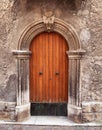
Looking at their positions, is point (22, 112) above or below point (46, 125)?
above

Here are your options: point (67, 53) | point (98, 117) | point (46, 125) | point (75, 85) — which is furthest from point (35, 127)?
point (67, 53)

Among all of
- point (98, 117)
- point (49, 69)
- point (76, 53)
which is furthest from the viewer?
point (49, 69)

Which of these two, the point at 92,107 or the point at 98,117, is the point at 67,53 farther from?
the point at 98,117

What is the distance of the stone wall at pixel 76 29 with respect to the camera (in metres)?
5.05

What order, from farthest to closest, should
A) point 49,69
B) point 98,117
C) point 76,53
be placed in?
point 49,69
point 98,117
point 76,53

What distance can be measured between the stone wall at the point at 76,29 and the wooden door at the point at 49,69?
565mm

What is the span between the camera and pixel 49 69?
5.52 meters

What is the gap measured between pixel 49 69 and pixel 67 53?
29.1 inches

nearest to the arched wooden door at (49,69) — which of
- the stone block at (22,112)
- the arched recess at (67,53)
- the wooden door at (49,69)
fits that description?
the wooden door at (49,69)

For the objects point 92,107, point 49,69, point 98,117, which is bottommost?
point 98,117

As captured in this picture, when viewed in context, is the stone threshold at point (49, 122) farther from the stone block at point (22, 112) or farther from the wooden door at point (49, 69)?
the wooden door at point (49, 69)

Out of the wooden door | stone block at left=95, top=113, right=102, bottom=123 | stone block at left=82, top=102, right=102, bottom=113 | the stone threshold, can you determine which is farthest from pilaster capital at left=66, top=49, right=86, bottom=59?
the stone threshold

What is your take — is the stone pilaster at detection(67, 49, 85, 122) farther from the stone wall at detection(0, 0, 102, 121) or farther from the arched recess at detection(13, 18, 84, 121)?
the stone wall at detection(0, 0, 102, 121)

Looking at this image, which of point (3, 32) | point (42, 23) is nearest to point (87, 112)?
point (42, 23)
